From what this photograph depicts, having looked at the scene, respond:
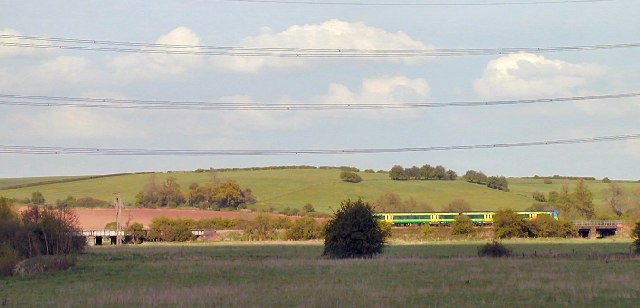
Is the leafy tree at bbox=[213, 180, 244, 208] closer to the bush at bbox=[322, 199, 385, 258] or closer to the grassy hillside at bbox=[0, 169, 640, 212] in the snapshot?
the grassy hillside at bbox=[0, 169, 640, 212]

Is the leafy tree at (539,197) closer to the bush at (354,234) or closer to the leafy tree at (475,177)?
the leafy tree at (475,177)

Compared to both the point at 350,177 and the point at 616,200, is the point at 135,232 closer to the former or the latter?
the point at 350,177

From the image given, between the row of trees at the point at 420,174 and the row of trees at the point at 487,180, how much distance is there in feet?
12.0

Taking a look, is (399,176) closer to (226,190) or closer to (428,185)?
(428,185)

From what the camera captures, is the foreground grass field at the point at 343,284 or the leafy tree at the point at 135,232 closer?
the foreground grass field at the point at 343,284

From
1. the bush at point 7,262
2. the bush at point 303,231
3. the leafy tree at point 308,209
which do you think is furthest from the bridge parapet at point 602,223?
the bush at point 7,262

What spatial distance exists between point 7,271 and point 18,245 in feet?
50.7

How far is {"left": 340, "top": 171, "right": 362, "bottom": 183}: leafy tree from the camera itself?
16950 cm

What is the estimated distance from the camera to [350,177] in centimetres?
17025

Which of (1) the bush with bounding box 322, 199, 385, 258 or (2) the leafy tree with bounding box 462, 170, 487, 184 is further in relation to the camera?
(2) the leafy tree with bounding box 462, 170, 487, 184

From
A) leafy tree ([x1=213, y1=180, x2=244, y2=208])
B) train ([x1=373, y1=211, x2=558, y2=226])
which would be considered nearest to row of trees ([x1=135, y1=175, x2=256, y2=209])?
leafy tree ([x1=213, y1=180, x2=244, y2=208])

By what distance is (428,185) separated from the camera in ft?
548

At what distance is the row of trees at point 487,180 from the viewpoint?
172m

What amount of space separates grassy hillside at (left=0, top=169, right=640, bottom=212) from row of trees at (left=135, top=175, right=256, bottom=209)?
4008 mm
